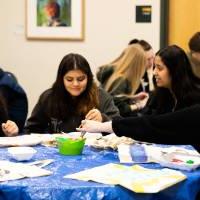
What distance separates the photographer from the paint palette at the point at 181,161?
6.20ft

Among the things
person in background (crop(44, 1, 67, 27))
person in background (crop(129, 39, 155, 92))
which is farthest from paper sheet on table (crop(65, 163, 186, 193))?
person in background (crop(44, 1, 67, 27))

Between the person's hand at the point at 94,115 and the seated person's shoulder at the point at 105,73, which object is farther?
the seated person's shoulder at the point at 105,73

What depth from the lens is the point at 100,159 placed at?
204cm

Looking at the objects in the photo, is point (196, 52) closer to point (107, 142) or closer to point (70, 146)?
point (107, 142)

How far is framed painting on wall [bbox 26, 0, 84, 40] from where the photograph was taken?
4441 mm

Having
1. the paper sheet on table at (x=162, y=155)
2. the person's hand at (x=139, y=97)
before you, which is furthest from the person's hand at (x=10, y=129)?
the person's hand at (x=139, y=97)

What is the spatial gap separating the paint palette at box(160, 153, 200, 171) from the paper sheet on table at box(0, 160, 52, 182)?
50cm

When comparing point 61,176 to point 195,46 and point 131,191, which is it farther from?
point 195,46

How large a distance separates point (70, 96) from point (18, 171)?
1140 mm

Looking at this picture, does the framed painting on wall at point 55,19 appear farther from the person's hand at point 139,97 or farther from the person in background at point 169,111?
the person in background at point 169,111

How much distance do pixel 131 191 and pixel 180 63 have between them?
4.27 ft

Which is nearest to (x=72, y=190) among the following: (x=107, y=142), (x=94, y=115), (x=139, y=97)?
(x=107, y=142)

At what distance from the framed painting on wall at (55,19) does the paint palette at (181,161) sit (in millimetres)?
2633

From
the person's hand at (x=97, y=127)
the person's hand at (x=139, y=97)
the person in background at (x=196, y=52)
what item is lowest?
the person's hand at (x=139, y=97)
